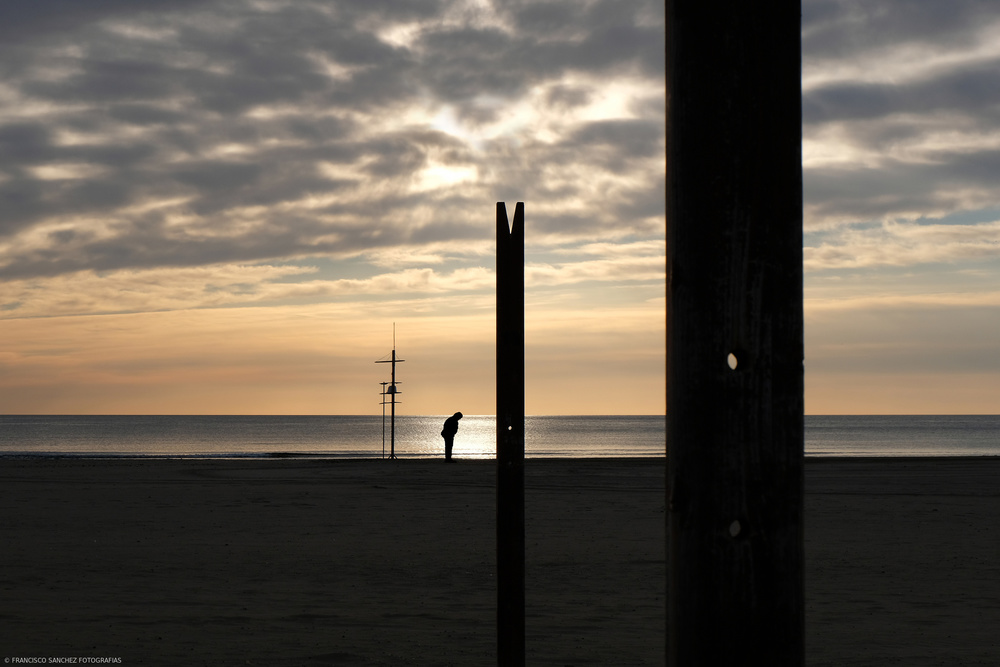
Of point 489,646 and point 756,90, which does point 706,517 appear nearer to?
point 756,90

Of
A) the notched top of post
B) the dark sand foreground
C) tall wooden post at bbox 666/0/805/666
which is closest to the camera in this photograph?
tall wooden post at bbox 666/0/805/666

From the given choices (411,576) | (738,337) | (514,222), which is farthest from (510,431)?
(411,576)

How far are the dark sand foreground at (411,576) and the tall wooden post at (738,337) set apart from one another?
3171 millimetres

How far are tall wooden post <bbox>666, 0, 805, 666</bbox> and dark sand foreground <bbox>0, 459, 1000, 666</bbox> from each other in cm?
317

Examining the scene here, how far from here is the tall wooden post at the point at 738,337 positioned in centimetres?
184

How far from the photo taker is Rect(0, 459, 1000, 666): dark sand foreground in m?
8.05

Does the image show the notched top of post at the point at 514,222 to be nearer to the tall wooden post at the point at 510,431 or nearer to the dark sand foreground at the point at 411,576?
the tall wooden post at the point at 510,431

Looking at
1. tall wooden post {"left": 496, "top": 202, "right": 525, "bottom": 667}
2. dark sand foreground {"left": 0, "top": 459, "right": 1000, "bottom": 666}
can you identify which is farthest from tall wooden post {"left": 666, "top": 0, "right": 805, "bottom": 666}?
tall wooden post {"left": 496, "top": 202, "right": 525, "bottom": 667}

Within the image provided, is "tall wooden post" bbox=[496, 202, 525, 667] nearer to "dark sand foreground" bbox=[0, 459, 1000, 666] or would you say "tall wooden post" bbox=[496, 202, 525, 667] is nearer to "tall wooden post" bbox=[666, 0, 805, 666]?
"dark sand foreground" bbox=[0, 459, 1000, 666]

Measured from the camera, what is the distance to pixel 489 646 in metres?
8.16

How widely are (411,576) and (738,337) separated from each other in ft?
33.4

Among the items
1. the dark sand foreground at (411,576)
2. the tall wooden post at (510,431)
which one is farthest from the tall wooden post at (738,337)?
the tall wooden post at (510,431)

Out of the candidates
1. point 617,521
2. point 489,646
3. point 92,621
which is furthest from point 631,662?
point 617,521

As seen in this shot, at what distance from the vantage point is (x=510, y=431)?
6.23 metres
